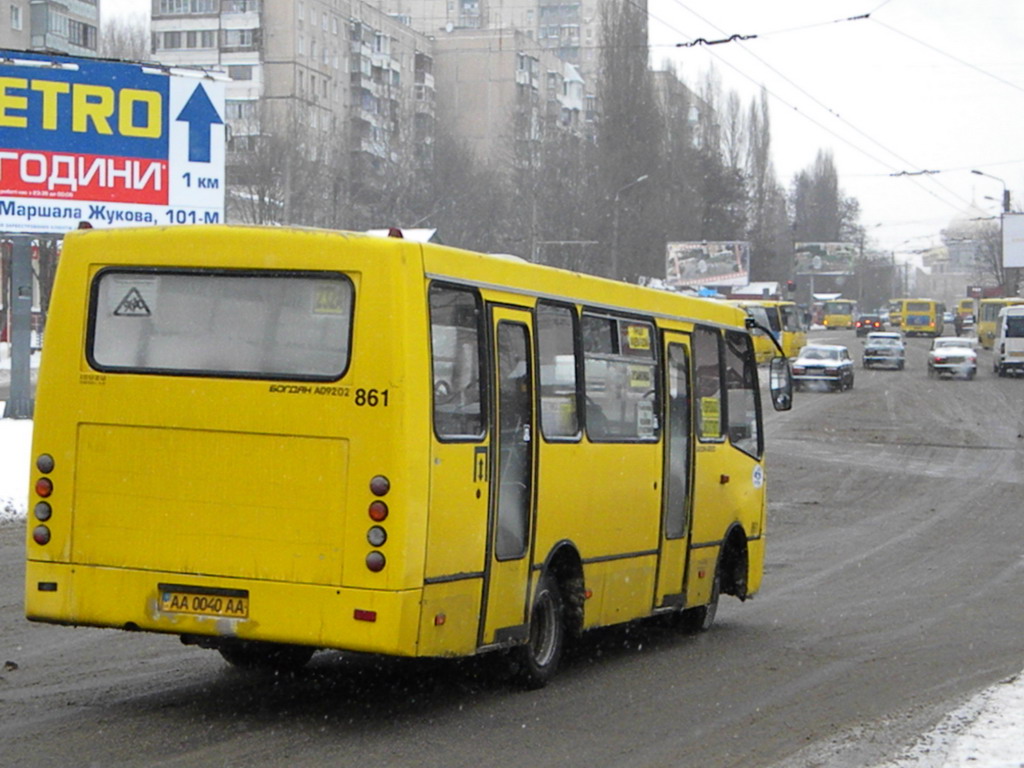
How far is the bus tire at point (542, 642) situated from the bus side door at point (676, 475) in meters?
1.62

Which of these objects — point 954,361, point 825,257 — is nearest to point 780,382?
point 954,361

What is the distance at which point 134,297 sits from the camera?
26.3 ft

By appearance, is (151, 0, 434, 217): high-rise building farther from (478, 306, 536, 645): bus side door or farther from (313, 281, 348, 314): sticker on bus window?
(313, 281, 348, 314): sticker on bus window

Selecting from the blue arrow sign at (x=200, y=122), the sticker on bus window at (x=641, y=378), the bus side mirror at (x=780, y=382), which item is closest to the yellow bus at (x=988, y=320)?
the blue arrow sign at (x=200, y=122)

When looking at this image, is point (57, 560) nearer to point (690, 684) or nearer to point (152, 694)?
point (152, 694)

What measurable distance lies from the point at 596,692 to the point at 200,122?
62.0 ft


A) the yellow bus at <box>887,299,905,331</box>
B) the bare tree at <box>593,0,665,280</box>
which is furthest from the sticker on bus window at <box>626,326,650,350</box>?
the yellow bus at <box>887,299,905,331</box>

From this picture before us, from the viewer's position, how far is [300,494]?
760 cm

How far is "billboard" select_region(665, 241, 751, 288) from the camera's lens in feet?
314

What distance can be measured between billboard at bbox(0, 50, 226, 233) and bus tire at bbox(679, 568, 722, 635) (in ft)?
50.2

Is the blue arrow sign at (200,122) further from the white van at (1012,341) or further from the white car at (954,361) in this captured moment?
the white van at (1012,341)

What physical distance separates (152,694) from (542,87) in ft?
398

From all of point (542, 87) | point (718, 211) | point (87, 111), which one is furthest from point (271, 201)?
point (542, 87)

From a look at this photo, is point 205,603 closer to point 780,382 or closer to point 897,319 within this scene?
point 780,382
